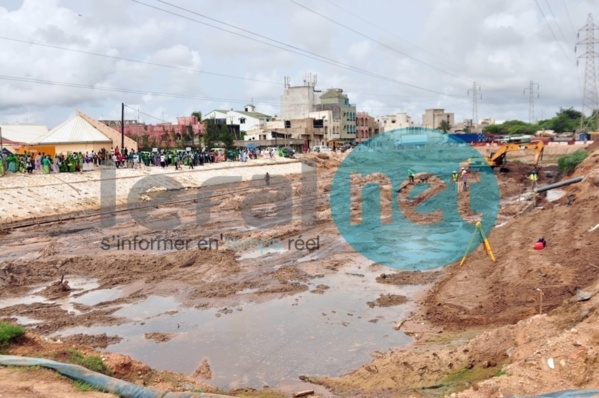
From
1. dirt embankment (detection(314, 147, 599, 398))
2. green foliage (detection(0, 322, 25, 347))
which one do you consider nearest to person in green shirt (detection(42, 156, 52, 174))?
dirt embankment (detection(314, 147, 599, 398))

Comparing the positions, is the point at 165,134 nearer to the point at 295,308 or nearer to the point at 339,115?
the point at 339,115

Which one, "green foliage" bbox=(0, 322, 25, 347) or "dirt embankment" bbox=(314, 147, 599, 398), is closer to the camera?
"dirt embankment" bbox=(314, 147, 599, 398)

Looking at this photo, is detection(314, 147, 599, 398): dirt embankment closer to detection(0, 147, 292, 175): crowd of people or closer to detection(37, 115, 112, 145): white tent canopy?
detection(0, 147, 292, 175): crowd of people

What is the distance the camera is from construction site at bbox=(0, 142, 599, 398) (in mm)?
9409

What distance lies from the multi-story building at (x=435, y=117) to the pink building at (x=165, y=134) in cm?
9140

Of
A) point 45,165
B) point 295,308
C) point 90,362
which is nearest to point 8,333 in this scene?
point 90,362

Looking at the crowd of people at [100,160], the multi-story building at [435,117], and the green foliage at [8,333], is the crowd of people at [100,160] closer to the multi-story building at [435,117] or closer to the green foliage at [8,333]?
the green foliage at [8,333]

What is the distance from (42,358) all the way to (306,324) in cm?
736

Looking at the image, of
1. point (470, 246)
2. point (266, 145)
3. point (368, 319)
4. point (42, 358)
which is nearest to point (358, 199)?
point (470, 246)

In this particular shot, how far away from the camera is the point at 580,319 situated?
10.1 meters

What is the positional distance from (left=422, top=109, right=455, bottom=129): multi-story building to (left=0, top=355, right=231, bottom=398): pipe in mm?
156134

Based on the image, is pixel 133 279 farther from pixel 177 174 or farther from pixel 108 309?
pixel 177 174

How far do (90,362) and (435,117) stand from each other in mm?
158550

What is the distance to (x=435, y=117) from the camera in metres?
159
